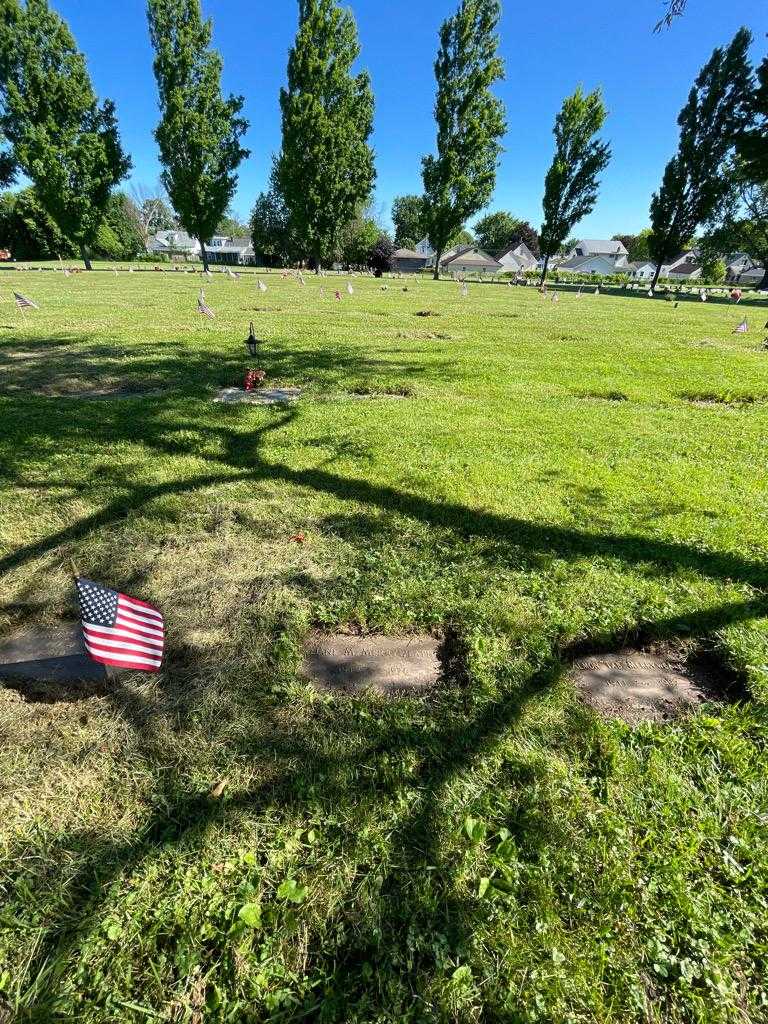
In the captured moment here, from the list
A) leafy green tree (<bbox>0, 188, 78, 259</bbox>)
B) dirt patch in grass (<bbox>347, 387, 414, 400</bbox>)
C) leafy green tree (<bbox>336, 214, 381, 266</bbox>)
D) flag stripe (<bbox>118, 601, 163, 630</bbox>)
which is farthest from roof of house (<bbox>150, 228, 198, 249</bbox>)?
flag stripe (<bbox>118, 601, 163, 630</bbox>)

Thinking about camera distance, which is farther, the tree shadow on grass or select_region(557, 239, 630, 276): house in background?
select_region(557, 239, 630, 276): house in background

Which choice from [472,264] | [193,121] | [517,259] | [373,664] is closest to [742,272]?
[517,259]

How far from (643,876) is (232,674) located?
76.0 inches

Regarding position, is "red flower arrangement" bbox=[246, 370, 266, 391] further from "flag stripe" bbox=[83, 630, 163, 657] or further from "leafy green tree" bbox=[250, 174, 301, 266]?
"leafy green tree" bbox=[250, 174, 301, 266]

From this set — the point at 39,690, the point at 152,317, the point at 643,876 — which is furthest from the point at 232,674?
the point at 152,317

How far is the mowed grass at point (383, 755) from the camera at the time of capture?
146 cm

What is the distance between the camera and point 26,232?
53.3 metres

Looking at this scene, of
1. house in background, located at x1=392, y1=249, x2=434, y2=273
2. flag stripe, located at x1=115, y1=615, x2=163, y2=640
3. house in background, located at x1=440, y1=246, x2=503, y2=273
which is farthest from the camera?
house in background, located at x1=392, y1=249, x2=434, y2=273

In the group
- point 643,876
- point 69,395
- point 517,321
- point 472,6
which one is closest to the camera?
point 643,876

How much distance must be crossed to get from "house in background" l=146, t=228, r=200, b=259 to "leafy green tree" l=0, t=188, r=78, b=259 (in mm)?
38122

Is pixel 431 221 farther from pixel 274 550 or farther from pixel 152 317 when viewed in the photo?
pixel 274 550

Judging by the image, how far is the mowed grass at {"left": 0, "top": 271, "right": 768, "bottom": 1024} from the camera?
4.79 feet

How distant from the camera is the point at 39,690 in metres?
2.37

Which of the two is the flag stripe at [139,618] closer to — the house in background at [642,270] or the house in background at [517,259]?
the house in background at [517,259]
